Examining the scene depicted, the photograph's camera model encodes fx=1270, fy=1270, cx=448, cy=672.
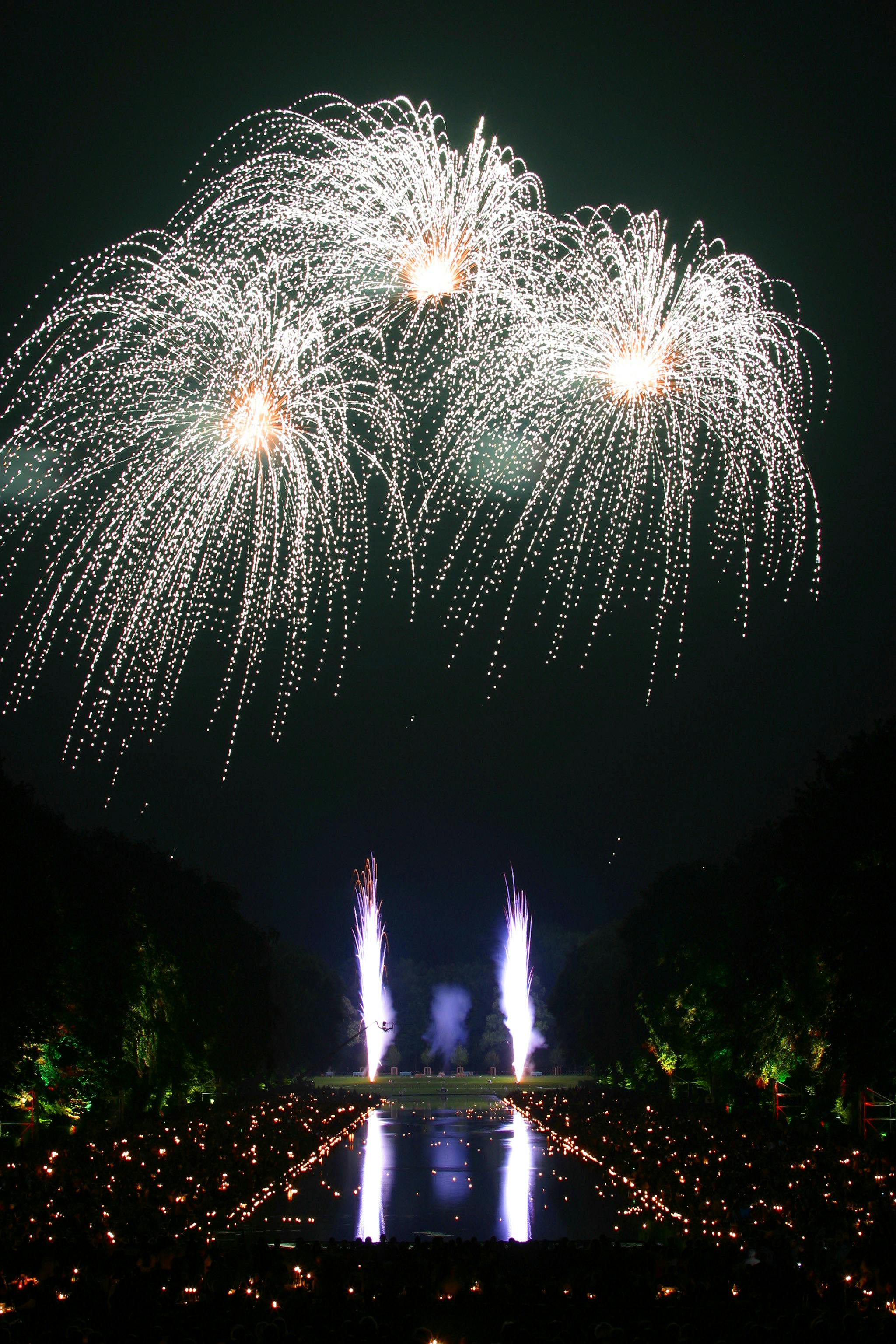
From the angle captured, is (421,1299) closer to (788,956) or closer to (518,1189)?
(518,1189)

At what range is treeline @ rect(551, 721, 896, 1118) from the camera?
3008 cm

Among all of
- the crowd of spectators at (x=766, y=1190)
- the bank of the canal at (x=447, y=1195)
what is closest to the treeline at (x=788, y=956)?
the crowd of spectators at (x=766, y=1190)

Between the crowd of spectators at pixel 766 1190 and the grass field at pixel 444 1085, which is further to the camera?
the grass field at pixel 444 1085

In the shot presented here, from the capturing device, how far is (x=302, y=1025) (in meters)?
97.1

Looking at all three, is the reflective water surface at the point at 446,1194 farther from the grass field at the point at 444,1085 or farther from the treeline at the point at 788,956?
the grass field at the point at 444,1085

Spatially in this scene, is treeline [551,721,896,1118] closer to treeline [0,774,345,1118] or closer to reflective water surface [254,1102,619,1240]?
reflective water surface [254,1102,619,1240]

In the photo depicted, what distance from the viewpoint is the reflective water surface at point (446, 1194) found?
23250 mm

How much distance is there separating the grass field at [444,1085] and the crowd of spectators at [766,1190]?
46.7 m

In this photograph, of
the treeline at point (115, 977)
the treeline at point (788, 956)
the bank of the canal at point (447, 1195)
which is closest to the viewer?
the bank of the canal at point (447, 1195)

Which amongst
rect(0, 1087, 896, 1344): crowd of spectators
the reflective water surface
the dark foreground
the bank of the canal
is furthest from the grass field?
the dark foreground

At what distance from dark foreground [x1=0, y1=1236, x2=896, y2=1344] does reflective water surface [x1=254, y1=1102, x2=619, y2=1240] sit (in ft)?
21.1

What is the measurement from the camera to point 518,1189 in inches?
1183

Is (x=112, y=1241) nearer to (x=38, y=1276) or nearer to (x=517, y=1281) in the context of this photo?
(x=38, y=1276)

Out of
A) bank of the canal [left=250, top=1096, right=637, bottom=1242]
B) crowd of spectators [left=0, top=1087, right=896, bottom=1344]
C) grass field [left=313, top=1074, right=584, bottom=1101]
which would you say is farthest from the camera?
grass field [left=313, top=1074, right=584, bottom=1101]
